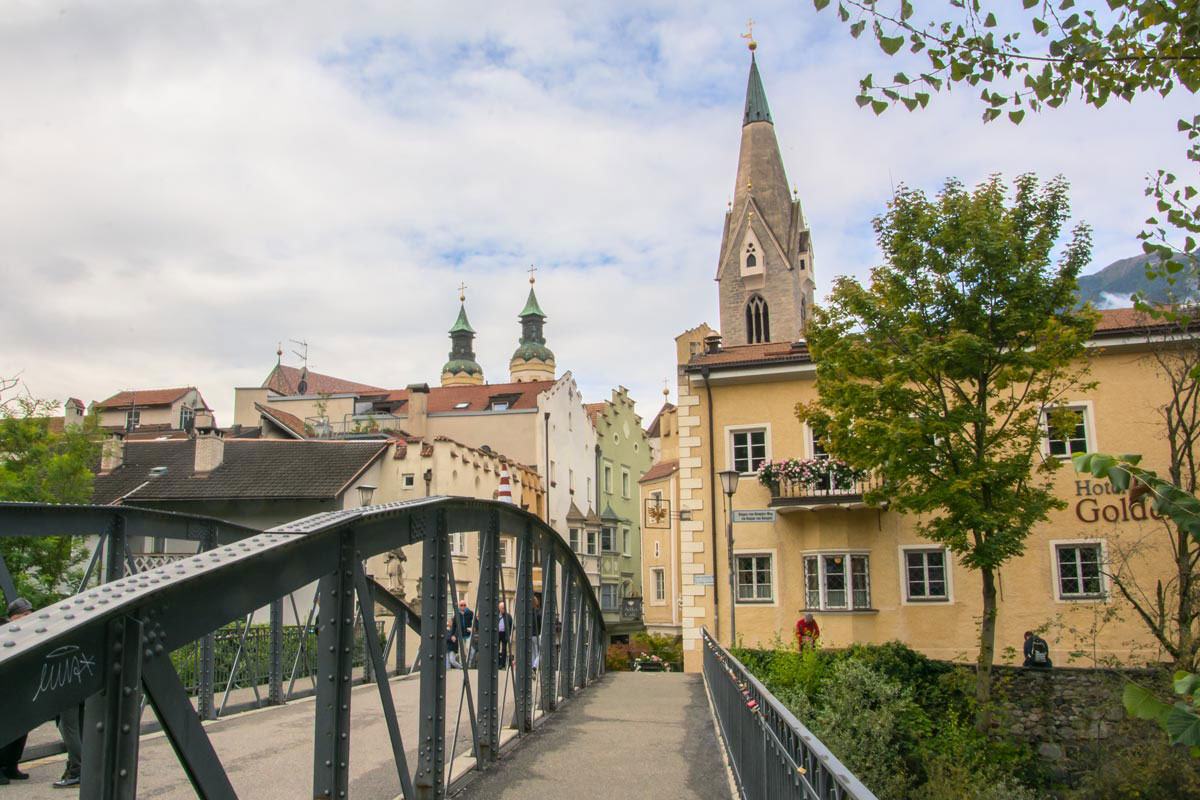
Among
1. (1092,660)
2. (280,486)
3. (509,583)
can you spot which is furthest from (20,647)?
(509,583)

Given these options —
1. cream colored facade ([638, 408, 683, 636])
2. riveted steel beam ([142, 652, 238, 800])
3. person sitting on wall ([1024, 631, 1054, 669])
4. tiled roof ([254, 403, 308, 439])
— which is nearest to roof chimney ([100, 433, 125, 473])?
tiled roof ([254, 403, 308, 439])

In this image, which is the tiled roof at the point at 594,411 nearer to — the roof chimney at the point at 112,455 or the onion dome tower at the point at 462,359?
the roof chimney at the point at 112,455

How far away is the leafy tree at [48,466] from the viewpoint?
843 inches

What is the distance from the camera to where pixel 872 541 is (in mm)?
24734

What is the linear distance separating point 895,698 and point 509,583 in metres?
29.0

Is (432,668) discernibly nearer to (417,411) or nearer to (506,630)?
(506,630)

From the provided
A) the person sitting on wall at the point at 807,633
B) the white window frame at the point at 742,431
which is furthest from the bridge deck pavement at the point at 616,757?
the white window frame at the point at 742,431

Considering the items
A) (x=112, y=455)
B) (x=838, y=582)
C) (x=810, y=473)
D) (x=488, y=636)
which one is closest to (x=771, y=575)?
(x=838, y=582)

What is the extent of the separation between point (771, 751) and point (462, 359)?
115 meters

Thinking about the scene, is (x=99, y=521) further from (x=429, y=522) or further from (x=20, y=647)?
(x=20, y=647)

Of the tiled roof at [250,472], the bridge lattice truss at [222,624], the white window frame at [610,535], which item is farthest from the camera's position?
the white window frame at [610,535]

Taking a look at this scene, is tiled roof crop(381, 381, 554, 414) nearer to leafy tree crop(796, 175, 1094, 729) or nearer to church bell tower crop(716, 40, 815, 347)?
church bell tower crop(716, 40, 815, 347)

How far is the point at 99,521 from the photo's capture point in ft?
27.2

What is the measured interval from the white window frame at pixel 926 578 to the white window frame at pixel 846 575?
0.75m
